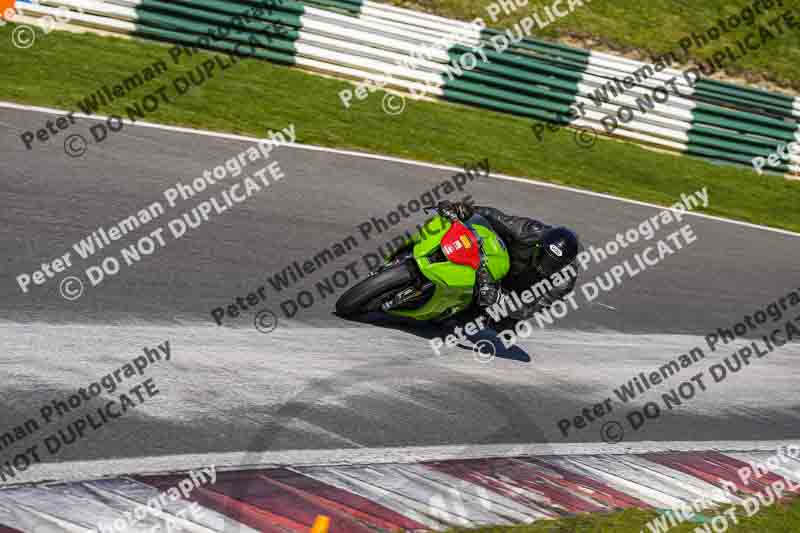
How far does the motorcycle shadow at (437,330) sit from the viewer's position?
29.2 ft


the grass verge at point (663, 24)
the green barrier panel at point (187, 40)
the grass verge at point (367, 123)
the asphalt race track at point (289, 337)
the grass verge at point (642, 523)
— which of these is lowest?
the grass verge at point (642, 523)

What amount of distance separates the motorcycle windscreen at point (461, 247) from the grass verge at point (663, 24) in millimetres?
13499

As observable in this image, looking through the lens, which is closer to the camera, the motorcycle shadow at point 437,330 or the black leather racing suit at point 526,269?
the black leather racing suit at point 526,269

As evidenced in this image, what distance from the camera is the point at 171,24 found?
54.1 feet

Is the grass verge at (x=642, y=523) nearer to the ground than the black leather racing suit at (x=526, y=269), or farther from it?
nearer to the ground

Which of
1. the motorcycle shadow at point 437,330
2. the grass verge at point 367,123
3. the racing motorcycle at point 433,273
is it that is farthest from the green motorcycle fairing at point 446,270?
the grass verge at point 367,123

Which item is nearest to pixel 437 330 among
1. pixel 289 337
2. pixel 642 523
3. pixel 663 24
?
pixel 289 337

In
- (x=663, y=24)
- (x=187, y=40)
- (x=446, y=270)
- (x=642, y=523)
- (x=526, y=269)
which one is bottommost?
(x=642, y=523)

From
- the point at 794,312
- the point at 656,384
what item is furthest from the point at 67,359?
the point at 794,312

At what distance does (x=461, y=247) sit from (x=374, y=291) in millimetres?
871

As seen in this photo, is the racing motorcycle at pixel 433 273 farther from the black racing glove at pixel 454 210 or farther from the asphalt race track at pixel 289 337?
the asphalt race track at pixel 289 337

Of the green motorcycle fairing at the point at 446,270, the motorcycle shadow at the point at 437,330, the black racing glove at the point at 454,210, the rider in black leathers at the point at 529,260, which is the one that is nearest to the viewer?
the green motorcycle fairing at the point at 446,270

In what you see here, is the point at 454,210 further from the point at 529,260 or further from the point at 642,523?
the point at 642,523

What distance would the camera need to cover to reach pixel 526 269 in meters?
8.72
